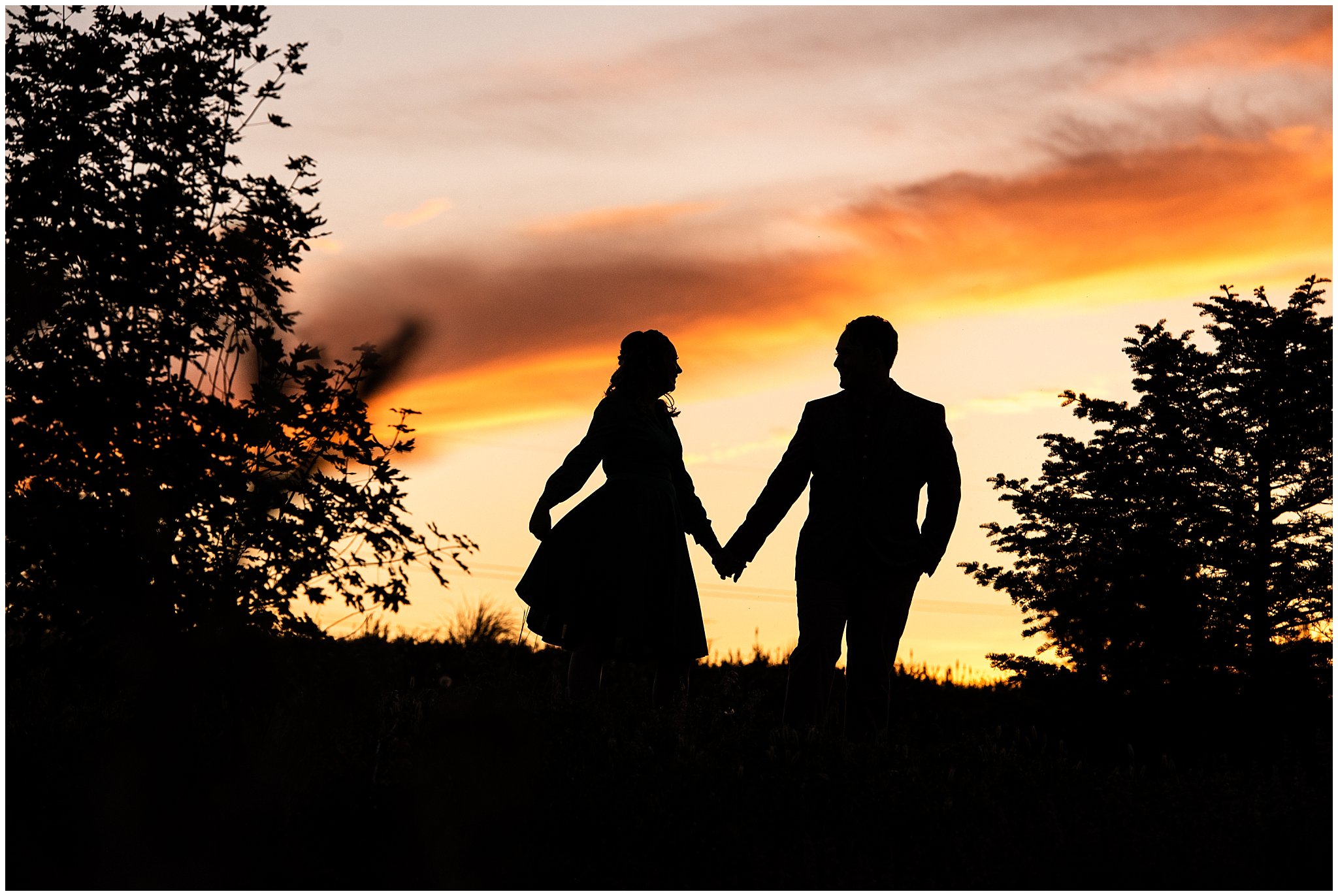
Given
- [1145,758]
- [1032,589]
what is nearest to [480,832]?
[1145,758]

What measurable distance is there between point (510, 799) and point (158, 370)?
117 inches

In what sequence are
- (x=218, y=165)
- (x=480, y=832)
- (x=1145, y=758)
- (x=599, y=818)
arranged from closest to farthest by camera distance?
(x=480, y=832), (x=599, y=818), (x=218, y=165), (x=1145, y=758)

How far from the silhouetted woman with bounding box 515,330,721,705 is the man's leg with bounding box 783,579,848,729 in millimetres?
897

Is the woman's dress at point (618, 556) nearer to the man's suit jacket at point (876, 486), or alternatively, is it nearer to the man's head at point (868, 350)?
the man's suit jacket at point (876, 486)

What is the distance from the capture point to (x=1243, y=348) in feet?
64.0

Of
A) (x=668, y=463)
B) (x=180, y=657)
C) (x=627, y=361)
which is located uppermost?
(x=627, y=361)

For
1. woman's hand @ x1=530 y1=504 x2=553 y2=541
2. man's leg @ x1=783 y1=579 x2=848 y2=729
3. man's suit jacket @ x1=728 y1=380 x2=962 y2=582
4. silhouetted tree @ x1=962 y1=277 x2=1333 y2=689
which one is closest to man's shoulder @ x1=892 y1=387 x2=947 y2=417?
man's suit jacket @ x1=728 y1=380 x2=962 y2=582

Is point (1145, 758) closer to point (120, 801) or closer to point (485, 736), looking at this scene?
point (485, 736)

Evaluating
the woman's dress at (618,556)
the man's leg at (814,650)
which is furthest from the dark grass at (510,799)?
the woman's dress at (618,556)

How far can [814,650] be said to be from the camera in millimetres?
7375

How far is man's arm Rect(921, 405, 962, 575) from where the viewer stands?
742 centimetres

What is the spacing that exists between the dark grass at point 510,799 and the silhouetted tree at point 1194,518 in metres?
10.8

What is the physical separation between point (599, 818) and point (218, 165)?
13.9 ft

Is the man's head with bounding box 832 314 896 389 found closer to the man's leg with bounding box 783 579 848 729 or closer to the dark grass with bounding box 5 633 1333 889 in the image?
the man's leg with bounding box 783 579 848 729
